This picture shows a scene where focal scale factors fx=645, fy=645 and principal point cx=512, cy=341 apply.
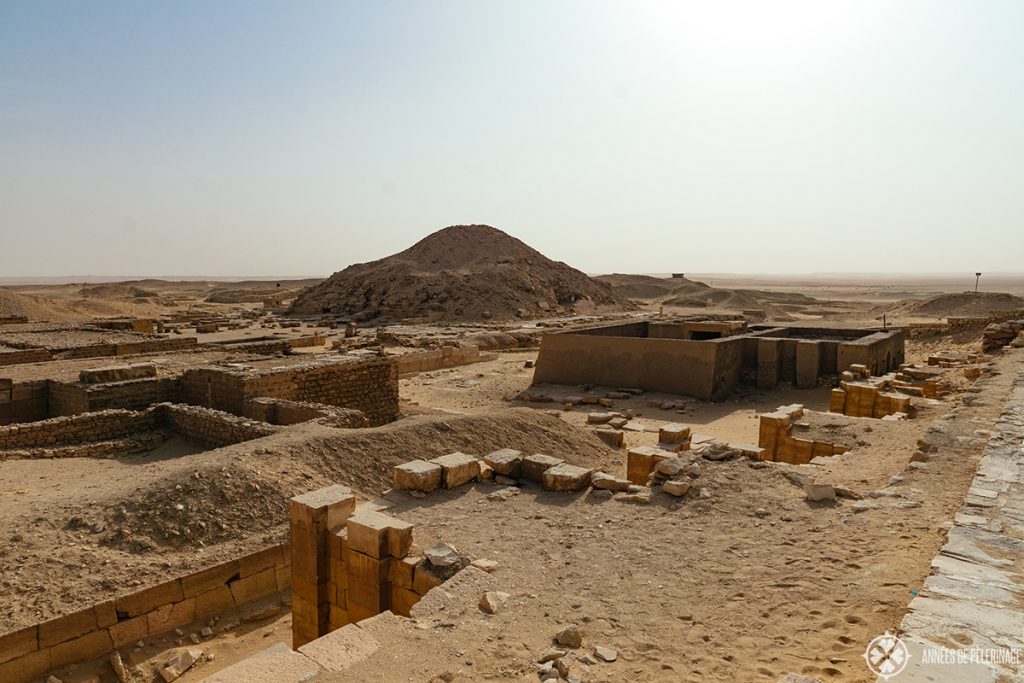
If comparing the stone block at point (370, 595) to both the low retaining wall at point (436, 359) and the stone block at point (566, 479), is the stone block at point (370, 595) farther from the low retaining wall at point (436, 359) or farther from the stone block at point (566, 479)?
the low retaining wall at point (436, 359)

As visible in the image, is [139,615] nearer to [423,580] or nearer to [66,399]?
[423,580]

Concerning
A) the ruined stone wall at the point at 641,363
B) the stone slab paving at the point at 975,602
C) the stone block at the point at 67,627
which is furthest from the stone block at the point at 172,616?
the ruined stone wall at the point at 641,363

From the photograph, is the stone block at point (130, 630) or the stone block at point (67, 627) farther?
the stone block at point (130, 630)

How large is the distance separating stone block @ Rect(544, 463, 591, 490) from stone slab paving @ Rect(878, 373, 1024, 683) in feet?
10.3

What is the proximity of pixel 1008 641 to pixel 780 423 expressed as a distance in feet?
22.9

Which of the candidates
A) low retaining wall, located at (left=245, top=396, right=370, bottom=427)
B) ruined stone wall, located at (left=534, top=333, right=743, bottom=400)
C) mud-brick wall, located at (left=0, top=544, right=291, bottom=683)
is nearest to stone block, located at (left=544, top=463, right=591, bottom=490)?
mud-brick wall, located at (left=0, top=544, right=291, bottom=683)

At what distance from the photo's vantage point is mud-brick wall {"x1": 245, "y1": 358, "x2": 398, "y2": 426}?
1109 centimetres

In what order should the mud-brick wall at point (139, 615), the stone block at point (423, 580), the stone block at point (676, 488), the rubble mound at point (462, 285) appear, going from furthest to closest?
the rubble mound at point (462, 285) < the stone block at point (676, 488) < the mud-brick wall at point (139, 615) < the stone block at point (423, 580)

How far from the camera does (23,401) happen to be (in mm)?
11383

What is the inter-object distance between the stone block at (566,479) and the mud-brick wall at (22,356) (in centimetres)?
1466

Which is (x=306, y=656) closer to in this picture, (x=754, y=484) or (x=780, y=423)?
(x=754, y=484)

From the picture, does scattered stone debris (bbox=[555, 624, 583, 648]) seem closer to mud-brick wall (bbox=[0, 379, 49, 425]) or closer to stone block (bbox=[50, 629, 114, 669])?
stone block (bbox=[50, 629, 114, 669])

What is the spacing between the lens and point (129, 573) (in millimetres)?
5746

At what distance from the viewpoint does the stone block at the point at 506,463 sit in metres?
6.94
